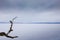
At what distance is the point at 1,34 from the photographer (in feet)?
5.02

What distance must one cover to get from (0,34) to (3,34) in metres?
0.03

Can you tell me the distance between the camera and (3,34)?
1.52 metres

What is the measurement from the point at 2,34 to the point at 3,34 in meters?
0.02

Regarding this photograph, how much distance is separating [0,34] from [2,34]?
2 cm

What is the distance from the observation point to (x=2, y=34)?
1529mm

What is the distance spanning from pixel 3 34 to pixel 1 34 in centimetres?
3

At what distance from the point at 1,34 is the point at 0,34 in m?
0.01

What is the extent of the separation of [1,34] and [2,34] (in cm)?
1
